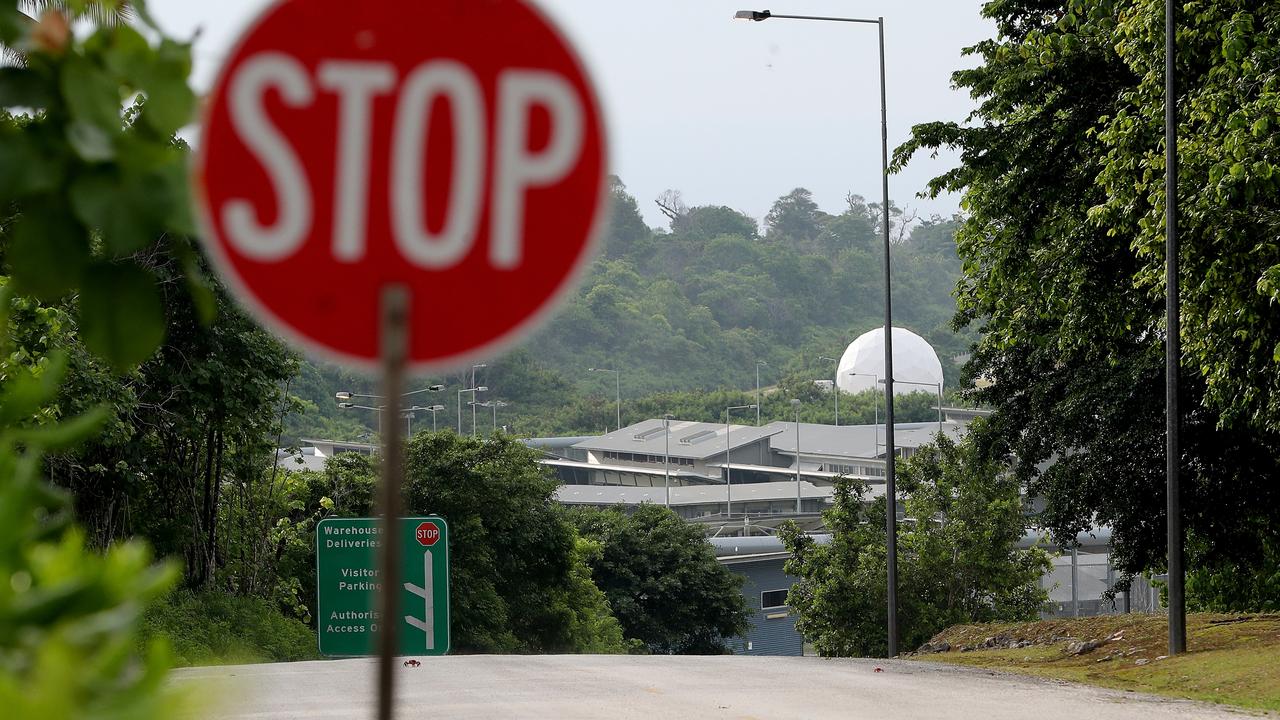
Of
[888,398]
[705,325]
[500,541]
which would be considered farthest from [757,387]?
[888,398]

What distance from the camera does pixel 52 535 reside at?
2.02 m

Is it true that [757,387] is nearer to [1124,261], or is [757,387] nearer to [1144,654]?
[1124,261]

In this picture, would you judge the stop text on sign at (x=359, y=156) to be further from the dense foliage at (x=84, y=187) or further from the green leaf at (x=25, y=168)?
the green leaf at (x=25, y=168)

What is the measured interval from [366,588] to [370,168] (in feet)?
38.0

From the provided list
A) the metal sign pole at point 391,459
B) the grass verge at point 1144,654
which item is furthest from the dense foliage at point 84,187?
the grass verge at point 1144,654

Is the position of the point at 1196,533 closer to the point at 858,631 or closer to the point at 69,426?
the point at 858,631

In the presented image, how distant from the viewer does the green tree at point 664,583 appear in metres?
47.1

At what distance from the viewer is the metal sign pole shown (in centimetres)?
201

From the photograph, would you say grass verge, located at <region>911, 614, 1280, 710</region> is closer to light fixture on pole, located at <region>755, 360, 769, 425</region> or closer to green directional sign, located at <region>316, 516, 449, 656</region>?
green directional sign, located at <region>316, 516, 449, 656</region>

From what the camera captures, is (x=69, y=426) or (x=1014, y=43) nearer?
(x=69, y=426)

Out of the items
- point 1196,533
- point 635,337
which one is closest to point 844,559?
point 1196,533

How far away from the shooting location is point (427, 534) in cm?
1314

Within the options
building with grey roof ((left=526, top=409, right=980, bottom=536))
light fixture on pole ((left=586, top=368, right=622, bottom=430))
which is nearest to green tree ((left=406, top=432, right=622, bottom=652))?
building with grey roof ((left=526, top=409, right=980, bottom=536))

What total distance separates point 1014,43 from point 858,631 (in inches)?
669
